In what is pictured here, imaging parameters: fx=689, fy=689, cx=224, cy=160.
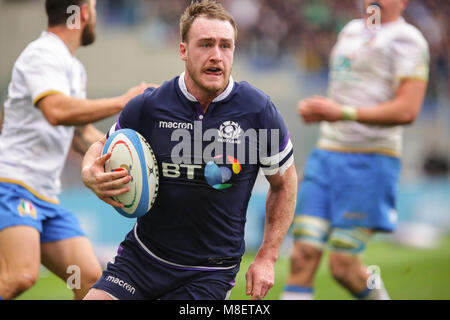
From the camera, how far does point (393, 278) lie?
334 inches

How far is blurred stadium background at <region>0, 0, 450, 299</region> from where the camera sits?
12.2 metres

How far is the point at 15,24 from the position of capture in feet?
49.9

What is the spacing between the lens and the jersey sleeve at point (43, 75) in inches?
173

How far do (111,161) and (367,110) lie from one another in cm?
249

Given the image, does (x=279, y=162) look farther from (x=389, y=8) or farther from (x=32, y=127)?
(x=389, y=8)

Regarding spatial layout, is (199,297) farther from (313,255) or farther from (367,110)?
(367,110)

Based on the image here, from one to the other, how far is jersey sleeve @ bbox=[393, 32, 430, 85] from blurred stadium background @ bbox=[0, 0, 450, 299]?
5.62 metres

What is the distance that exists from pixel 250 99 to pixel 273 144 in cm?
27

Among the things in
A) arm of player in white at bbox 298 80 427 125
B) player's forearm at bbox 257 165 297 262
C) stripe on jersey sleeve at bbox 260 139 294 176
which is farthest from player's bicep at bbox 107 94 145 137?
arm of player in white at bbox 298 80 427 125

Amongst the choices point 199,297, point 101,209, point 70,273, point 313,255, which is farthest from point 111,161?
point 101,209

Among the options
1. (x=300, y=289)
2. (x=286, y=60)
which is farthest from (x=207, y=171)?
(x=286, y=60)

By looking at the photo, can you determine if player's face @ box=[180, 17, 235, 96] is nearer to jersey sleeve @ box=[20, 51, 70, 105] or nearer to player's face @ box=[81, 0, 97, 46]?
jersey sleeve @ box=[20, 51, 70, 105]

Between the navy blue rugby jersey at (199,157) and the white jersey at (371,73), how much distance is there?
2022 mm

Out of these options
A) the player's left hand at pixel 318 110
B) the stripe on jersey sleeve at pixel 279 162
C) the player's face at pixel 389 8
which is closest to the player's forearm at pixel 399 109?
the player's left hand at pixel 318 110
